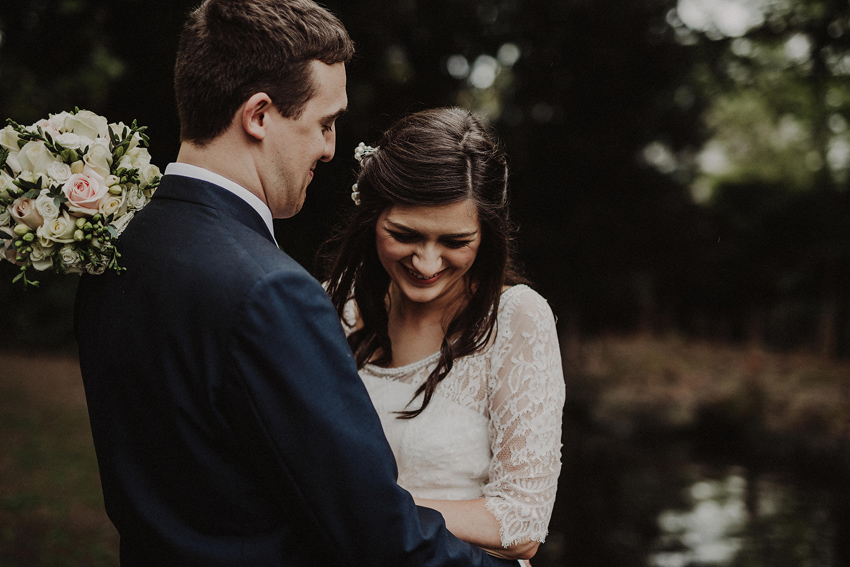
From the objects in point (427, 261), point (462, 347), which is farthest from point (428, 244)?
point (462, 347)

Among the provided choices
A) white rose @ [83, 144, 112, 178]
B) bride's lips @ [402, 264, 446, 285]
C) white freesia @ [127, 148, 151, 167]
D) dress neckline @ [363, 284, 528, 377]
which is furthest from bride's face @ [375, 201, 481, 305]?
white rose @ [83, 144, 112, 178]

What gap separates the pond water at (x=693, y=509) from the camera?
6332 mm

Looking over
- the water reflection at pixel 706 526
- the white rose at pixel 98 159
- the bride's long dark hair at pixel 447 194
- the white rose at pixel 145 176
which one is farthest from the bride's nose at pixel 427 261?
the water reflection at pixel 706 526

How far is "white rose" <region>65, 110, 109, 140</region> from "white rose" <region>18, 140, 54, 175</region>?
10 cm

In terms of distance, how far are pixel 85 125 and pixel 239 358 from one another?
0.84 metres

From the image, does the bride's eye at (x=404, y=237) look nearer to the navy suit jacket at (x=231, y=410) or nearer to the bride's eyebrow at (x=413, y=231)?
the bride's eyebrow at (x=413, y=231)

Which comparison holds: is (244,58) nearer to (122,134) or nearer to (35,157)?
(122,134)

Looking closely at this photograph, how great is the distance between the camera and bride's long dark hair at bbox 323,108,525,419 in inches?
93.4

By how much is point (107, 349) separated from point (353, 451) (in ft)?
2.07

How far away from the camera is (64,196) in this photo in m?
1.66

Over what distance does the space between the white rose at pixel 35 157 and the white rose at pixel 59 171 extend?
0.07ft

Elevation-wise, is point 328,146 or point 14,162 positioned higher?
point 328,146

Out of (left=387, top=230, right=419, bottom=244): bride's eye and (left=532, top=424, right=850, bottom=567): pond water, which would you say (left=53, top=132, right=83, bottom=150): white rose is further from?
(left=532, top=424, right=850, bottom=567): pond water

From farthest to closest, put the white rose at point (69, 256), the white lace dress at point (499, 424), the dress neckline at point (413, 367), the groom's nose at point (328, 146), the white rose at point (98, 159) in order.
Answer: the dress neckline at point (413, 367)
the white lace dress at point (499, 424)
the groom's nose at point (328, 146)
the white rose at point (98, 159)
the white rose at point (69, 256)
